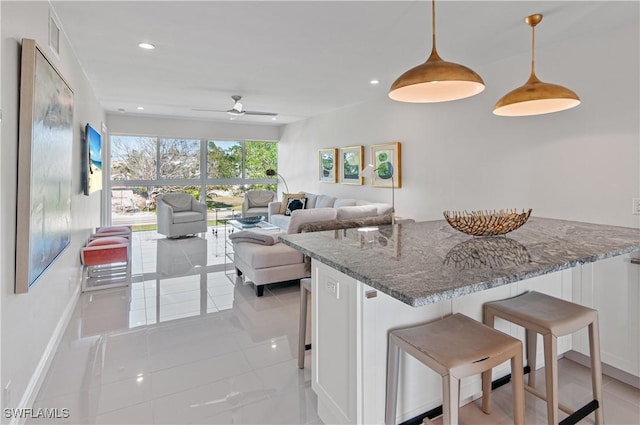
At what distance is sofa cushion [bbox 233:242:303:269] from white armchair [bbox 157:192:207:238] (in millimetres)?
3437

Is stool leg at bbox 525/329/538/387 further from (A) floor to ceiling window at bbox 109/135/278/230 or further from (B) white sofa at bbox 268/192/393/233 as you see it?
(A) floor to ceiling window at bbox 109/135/278/230

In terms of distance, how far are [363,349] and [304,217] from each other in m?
2.27

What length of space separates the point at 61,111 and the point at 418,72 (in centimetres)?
254

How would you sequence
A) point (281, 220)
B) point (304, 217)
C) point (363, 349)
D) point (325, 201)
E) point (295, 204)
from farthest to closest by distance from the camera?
point (295, 204) → point (281, 220) → point (325, 201) → point (304, 217) → point (363, 349)

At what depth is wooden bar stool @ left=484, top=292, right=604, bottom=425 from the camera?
5.39 ft

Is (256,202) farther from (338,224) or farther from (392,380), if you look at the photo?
(392,380)

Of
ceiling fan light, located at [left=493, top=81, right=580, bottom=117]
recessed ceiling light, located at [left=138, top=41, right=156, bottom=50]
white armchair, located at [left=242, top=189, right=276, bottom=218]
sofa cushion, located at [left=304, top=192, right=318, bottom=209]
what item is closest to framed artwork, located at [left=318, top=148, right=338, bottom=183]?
sofa cushion, located at [left=304, top=192, right=318, bottom=209]

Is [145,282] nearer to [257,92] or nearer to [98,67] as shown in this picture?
[98,67]

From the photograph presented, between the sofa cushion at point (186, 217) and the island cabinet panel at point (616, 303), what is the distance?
251 inches

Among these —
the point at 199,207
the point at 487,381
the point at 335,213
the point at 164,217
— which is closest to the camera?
the point at 487,381

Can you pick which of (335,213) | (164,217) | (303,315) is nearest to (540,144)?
(335,213)

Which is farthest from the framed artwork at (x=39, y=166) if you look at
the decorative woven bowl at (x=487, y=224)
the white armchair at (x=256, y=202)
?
the white armchair at (x=256, y=202)

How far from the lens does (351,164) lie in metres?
6.36

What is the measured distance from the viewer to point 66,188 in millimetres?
2852
